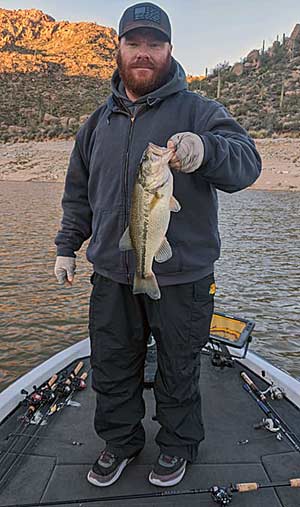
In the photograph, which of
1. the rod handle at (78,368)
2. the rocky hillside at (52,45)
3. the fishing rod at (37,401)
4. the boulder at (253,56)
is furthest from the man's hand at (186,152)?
the rocky hillside at (52,45)

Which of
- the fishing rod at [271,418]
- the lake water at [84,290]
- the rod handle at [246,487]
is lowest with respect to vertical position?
the lake water at [84,290]

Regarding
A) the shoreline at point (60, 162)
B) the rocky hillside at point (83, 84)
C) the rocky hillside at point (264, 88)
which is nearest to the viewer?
the shoreline at point (60, 162)

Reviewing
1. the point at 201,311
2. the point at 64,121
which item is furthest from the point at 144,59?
the point at 64,121

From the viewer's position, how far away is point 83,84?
79.1 meters

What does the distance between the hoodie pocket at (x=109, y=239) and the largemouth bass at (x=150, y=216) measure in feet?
0.58

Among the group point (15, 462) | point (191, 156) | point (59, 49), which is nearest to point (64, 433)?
point (15, 462)

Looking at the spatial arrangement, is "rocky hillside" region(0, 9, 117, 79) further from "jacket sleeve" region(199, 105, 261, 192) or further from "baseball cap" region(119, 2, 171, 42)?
"jacket sleeve" region(199, 105, 261, 192)

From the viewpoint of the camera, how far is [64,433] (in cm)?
341

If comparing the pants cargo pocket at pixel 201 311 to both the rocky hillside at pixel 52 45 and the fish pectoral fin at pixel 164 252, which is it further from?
the rocky hillside at pixel 52 45

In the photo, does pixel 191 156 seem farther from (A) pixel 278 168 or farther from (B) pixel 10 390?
(A) pixel 278 168

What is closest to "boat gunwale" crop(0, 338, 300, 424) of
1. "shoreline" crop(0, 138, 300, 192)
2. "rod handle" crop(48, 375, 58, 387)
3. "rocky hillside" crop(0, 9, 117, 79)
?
"rod handle" crop(48, 375, 58, 387)

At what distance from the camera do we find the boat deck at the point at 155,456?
281cm

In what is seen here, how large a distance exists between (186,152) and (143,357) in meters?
1.32

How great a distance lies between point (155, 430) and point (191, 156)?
2.00m
